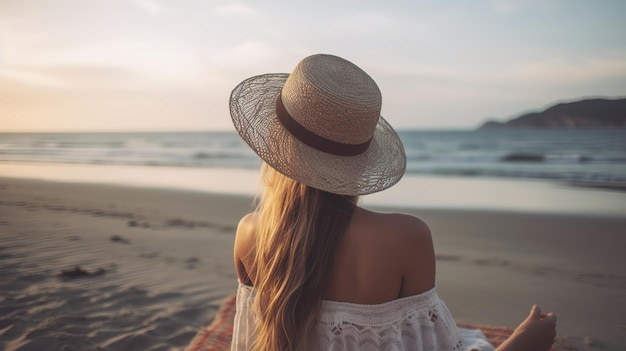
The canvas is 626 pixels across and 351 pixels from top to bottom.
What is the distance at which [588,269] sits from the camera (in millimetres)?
4496

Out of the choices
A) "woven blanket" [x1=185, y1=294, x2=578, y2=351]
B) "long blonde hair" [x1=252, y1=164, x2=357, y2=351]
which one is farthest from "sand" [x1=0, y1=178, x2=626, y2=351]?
"long blonde hair" [x1=252, y1=164, x2=357, y2=351]

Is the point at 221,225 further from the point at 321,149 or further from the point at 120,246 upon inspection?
the point at 321,149

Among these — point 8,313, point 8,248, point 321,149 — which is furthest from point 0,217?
point 321,149

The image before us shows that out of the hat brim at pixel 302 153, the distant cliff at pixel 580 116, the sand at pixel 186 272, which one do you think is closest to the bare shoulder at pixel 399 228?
the hat brim at pixel 302 153

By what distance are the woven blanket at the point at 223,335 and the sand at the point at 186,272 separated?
0.09 m

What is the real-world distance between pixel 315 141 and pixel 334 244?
0.33m

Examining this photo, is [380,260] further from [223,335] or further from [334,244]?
[223,335]

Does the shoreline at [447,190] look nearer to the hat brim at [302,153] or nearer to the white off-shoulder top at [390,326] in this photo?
the hat brim at [302,153]

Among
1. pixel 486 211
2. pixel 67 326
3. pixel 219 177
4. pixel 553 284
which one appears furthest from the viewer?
pixel 219 177

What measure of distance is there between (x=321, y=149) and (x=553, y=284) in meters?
3.56

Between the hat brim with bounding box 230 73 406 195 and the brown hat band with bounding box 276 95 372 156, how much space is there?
15mm

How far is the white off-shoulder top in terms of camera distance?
57.2 inches

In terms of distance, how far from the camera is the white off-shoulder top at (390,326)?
1.45m

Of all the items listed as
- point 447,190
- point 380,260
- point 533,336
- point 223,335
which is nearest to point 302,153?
point 380,260
